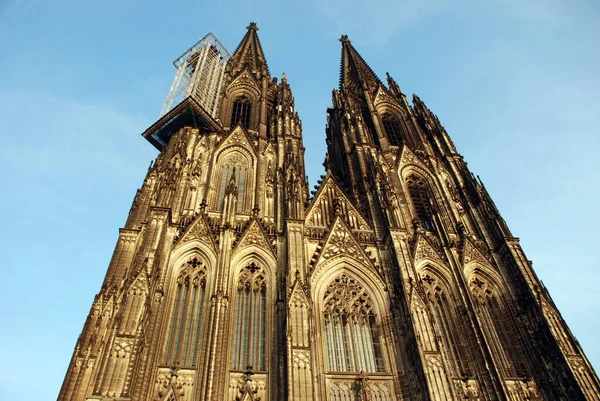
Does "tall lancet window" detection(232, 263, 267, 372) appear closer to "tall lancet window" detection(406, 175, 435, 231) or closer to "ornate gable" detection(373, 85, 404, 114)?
"tall lancet window" detection(406, 175, 435, 231)

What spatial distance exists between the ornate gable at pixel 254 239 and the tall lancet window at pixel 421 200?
7934mm

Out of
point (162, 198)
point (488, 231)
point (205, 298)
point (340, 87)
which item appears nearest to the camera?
point (205, 298)

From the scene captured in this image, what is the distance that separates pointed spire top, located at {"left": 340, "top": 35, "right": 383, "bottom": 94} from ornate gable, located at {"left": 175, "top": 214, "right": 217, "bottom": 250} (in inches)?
743

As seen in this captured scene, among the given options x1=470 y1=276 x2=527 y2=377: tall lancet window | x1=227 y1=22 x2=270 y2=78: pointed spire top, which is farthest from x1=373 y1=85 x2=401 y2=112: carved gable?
x1=470 y1=276 x2=527 y2=377: tall lancet window

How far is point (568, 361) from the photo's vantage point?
1669cm

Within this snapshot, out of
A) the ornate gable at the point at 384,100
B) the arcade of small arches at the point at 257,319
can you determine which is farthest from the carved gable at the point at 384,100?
the arcade of small arches at the point at 257,319

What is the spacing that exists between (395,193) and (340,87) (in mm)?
17159

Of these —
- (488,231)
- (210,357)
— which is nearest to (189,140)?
(210,357)

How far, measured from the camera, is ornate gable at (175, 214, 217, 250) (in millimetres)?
19219

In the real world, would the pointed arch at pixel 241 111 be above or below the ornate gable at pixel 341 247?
above

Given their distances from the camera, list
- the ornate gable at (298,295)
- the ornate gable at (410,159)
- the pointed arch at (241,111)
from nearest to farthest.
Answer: the ornate gable at (298,295) < the ornate gable at (410,159) < the pointed arch at (241,111)

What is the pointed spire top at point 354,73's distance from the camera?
35.6 meters

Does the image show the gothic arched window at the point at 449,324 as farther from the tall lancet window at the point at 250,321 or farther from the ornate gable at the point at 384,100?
the ornate gable at the point at 384,100

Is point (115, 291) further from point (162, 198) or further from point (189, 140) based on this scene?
point (189, 140)
